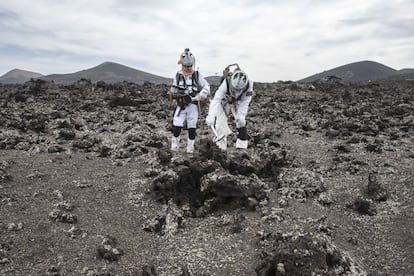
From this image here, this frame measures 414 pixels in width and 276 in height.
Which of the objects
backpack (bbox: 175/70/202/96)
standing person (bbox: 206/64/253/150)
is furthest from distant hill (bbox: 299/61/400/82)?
backpack (bbox: 175/70/202/96)

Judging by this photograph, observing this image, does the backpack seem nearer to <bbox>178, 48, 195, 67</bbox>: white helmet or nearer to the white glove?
<bbox>178, 48, 195, 67</bbox>: white helmet

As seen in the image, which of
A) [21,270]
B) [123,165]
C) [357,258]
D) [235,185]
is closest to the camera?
[21,270]

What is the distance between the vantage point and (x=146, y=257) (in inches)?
183

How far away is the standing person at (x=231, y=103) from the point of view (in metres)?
7.80

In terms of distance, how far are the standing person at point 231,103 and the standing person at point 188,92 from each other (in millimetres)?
347

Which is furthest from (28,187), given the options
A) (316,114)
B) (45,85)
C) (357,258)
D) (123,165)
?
(45,85)

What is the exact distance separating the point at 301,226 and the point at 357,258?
85 centimetres

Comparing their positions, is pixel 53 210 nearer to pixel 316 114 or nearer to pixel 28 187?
pixel 28 187

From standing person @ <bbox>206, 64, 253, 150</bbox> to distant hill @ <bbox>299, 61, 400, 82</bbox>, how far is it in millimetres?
50751

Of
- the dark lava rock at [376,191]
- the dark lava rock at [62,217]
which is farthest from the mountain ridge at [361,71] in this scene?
the dark lava rock at [62,217]

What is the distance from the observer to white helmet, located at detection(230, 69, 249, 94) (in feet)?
25.4

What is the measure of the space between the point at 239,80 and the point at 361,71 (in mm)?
57265

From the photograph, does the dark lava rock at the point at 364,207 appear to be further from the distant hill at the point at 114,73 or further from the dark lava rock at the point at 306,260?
the distant hill at the point at 114,73

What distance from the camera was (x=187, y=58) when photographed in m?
7.90
